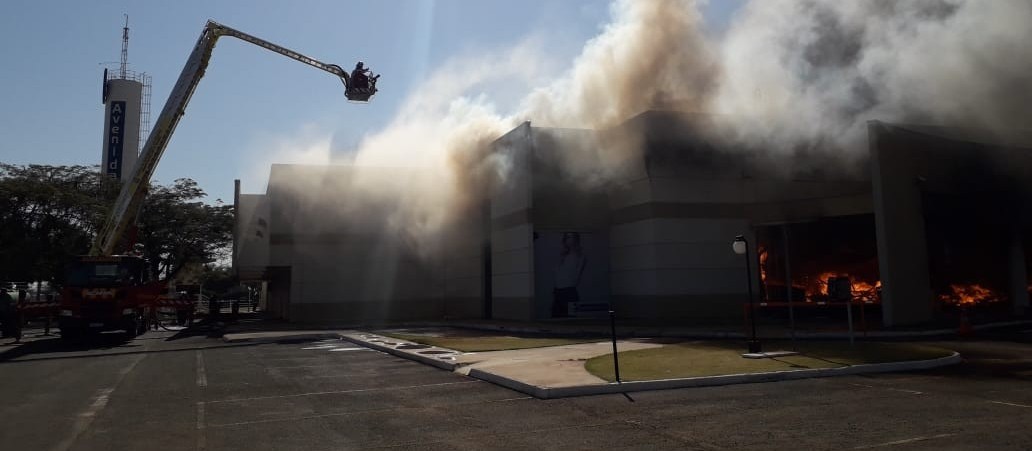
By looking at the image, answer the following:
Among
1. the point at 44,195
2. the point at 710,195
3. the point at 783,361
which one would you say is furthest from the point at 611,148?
the point at 44,195

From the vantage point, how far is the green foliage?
121 feet

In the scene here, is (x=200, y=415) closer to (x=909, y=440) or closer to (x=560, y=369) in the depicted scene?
(x=560, y=369)

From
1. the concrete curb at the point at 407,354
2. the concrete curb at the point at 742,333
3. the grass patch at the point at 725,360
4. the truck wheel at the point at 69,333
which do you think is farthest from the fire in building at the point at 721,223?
the truck wheel at the point at 69,333

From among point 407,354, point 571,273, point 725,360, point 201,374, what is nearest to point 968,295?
point 571,273

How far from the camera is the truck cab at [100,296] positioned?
66.6ft

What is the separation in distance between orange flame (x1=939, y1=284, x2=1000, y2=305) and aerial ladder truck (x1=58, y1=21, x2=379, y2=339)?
86.7ft

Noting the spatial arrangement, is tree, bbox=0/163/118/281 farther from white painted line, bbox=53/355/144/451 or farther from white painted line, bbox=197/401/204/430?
white painted line, bbox=197/401/204/430

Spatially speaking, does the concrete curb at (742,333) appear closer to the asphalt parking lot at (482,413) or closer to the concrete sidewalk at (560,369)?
the concrete sidewalk at (560,369)

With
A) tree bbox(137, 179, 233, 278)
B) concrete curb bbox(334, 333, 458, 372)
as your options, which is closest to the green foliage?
tree bbox(137, 179, 233, 278)

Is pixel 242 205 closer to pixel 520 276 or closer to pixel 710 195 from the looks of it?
pixel 520 276

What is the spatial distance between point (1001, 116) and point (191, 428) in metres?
21.9

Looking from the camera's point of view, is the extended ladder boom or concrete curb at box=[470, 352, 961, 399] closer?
concrete curb at box=[470, 352, 961, 399]

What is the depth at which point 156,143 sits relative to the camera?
2172cm

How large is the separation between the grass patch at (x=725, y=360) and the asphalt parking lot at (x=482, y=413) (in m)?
0.84
